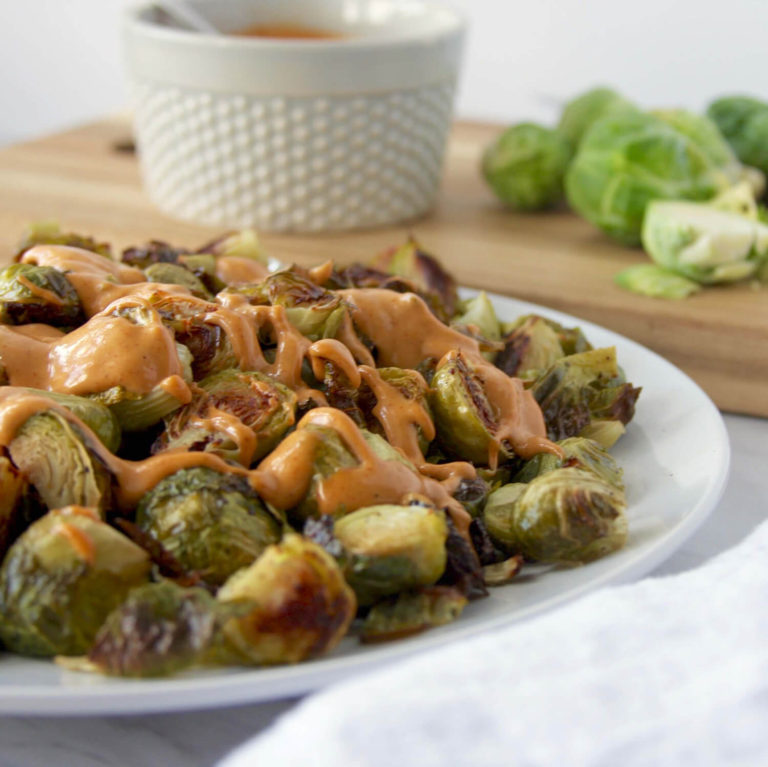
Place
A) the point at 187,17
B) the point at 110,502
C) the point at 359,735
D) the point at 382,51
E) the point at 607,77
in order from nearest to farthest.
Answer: the point at 359,735 < the point at 110,502 < the point at 382,51 < the point at 187,17 < the point at 607,77

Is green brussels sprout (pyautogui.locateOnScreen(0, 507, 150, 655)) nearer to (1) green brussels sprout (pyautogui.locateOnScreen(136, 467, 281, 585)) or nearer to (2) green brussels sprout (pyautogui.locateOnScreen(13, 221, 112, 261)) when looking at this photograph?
(1) green brussels sprout (pyautogui.locateOnScreen(136, 467, 281, 585))

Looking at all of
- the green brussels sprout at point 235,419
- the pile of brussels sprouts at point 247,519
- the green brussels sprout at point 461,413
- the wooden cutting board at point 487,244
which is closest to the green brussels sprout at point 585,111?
the wooden cutting board at point 487,244

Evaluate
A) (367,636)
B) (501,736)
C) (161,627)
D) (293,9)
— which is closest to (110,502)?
(161,627)

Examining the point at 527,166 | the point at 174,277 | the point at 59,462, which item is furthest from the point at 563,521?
the point at 527,166

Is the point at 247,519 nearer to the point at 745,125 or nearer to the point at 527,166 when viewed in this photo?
the point at 527,166

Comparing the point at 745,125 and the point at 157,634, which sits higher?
the point at 745,125

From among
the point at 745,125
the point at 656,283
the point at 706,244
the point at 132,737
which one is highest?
the point at 745,125

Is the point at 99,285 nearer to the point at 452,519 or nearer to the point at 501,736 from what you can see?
the point at 452,519
